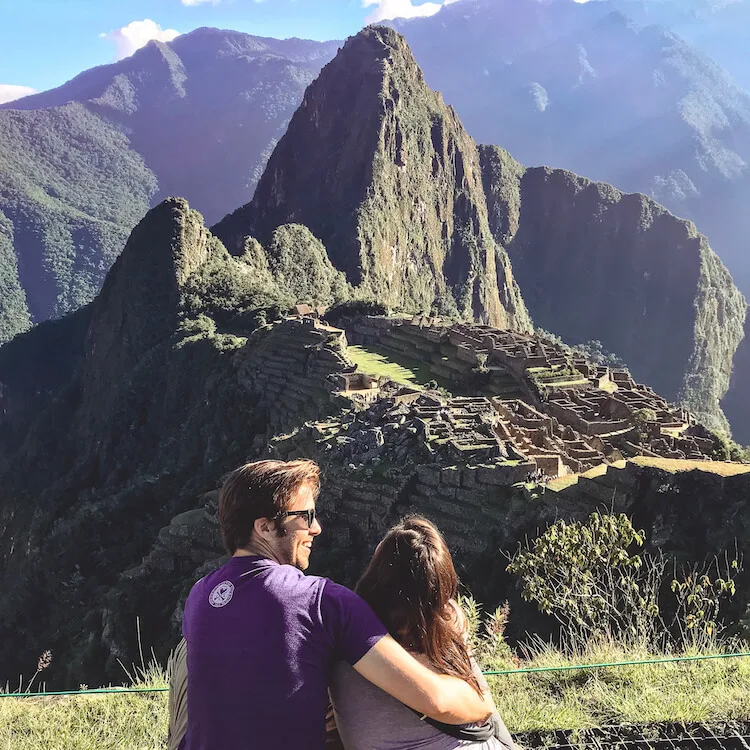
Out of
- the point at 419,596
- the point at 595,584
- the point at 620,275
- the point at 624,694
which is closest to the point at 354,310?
the point at 595,584

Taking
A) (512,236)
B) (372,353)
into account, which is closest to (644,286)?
(512,236)

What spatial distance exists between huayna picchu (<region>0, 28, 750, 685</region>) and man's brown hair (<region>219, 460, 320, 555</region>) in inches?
305

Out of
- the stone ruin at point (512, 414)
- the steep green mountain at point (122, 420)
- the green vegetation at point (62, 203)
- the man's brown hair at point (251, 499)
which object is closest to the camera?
the man's brown hair at point (251, 499)

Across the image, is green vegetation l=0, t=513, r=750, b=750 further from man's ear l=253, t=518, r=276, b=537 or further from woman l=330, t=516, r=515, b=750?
man's ear l=253, t=518, r=276, b=537

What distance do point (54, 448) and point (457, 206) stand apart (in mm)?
85874

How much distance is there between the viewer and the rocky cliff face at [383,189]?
100 metres

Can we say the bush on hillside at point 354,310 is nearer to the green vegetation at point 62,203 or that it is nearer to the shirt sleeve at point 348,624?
the shirt sleeve at point 348,624

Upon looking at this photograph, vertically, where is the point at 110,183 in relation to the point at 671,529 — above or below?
above

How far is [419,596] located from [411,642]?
209 mm

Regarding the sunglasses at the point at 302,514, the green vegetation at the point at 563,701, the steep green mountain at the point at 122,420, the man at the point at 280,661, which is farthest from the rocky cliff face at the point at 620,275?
the man at the point at 280,661

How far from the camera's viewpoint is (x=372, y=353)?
4406 cm

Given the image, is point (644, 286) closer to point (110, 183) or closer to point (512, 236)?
point (512, 236)

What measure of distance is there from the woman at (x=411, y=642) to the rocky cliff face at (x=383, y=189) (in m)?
88.1

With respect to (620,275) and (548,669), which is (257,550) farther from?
(620,275)
